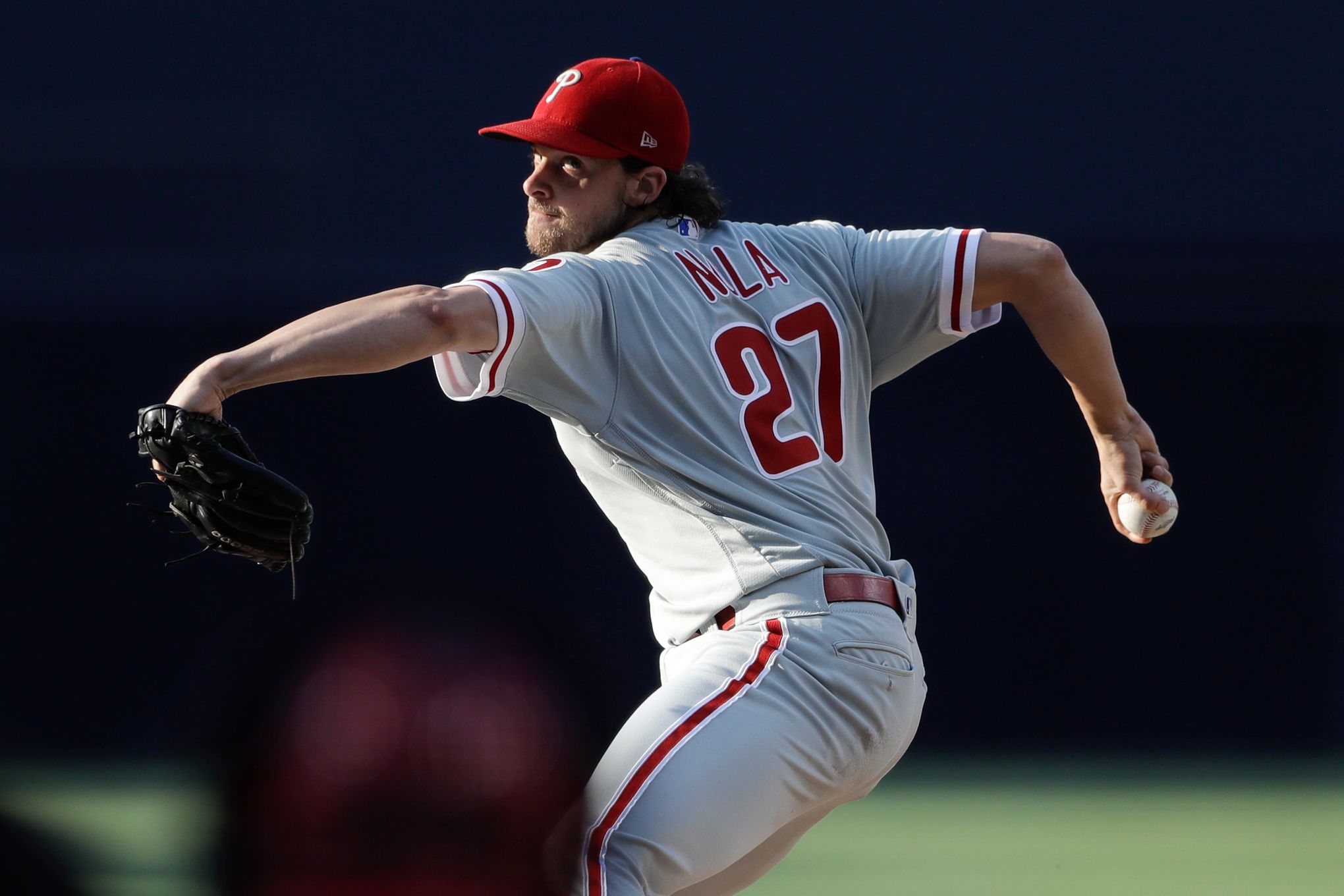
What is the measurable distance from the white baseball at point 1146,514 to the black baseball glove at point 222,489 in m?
1.27

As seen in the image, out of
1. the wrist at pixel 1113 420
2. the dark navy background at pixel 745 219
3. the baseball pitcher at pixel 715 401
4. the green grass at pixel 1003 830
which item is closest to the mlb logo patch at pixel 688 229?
the baseball pitcher at pixel 715 401

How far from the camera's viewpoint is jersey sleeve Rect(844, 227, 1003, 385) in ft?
7.21

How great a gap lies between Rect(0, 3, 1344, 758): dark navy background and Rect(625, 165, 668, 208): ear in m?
2.92

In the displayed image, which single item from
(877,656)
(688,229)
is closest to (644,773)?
(877,656)

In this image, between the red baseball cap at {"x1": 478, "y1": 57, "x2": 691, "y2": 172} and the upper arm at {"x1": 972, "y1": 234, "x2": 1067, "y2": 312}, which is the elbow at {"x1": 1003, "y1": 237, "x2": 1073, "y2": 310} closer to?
the upper arm at {"x1": 972, "y1": 234, "x2": 1067, "y2": 312}

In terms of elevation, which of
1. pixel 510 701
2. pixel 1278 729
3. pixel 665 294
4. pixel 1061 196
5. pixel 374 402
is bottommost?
pixel 1278 729

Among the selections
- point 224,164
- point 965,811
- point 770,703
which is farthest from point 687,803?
point 224,164

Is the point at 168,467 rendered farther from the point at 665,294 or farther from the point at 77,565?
the point at 77,565

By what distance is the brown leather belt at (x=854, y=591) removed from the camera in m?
1.93

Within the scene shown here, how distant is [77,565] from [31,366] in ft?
2.33

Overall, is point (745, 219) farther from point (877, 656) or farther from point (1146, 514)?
point (877, 656)

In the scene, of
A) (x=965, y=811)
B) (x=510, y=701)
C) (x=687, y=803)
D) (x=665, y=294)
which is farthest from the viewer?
(x=965, y=811)

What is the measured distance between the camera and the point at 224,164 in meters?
5.27

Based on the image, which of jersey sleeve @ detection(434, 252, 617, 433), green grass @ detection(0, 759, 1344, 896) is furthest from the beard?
green grass @ detection(0, 759, 1344, 896)
